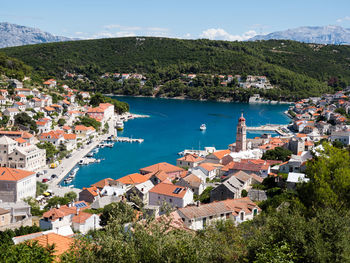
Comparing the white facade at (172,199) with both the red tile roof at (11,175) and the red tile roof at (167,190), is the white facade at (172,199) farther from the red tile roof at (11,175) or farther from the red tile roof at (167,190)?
the red tile roof at (11,175)

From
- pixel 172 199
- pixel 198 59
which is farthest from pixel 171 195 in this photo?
pixel 198 59

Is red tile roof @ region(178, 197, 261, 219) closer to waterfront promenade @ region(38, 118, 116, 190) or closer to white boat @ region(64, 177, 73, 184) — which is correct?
waterfront promenade @ region(38, 118, 116, 190)

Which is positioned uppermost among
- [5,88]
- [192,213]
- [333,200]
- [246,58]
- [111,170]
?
[246,58]

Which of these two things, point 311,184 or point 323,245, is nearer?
point 323,245

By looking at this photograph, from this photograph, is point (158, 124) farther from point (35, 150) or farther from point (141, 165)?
point (35, 150)

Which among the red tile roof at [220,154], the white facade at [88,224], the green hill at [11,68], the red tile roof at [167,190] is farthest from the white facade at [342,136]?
the green hill at [11,68]

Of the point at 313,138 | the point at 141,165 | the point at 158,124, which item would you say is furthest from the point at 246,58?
the point at 141,165

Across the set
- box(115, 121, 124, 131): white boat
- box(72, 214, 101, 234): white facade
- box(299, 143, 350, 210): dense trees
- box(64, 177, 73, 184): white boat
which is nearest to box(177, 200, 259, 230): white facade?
box(299, 143, 350, 210): dense trees
